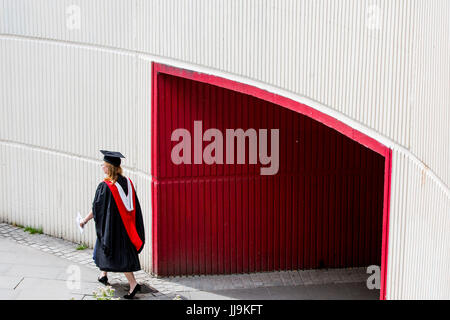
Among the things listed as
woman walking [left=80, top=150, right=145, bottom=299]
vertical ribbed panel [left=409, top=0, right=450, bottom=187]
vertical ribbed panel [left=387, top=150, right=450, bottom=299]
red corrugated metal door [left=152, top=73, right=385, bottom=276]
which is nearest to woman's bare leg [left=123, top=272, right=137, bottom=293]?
woman walking [left=80, top=150, right=145, bottom=299]

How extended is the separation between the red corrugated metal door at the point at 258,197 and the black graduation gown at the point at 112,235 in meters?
0.75

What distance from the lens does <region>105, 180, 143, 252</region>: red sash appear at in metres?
8.15

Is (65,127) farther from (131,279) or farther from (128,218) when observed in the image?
(131,279)

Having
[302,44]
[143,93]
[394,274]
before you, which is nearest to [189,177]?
[143,93]

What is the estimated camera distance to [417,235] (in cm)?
567

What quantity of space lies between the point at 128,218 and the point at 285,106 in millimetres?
2084

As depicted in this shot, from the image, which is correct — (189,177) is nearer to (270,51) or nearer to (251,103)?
(251,103)

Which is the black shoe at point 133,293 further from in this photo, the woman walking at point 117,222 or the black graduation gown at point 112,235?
the black graduation gown at point 112,235

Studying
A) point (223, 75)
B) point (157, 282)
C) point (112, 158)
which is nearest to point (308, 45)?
point (223, 75)

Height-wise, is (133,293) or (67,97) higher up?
(67,97)

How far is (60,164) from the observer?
392 inches

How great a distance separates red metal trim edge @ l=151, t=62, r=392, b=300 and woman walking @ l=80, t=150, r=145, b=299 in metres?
0.67

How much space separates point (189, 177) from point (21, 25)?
9.92 feet

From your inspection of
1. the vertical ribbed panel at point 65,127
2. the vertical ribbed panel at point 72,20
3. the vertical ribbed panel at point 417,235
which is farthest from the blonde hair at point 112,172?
the vertical ribbed panel at point 417,235
